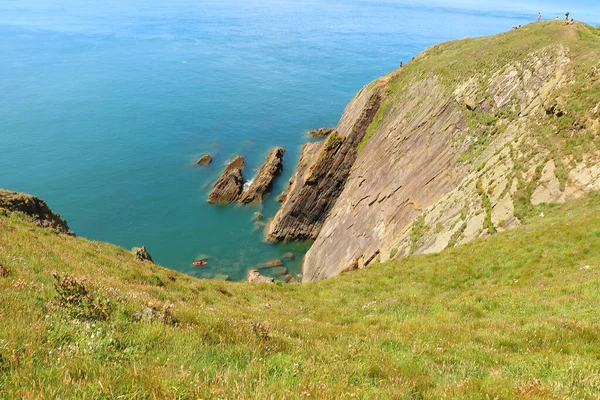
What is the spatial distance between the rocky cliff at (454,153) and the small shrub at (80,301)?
25078mm

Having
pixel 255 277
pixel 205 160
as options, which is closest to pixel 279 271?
pixel 255 277

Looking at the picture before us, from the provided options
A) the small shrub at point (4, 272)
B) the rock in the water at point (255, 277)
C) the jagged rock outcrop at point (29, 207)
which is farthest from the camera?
the rock in the water at point (255, 277)

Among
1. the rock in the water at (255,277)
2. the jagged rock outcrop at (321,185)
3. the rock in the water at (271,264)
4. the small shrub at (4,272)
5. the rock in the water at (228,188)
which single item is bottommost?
the small shrub at (4,272)

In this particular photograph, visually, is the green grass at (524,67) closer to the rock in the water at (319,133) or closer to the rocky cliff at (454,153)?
the rocky cliff at (454,153)

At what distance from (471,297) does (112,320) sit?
15931 mm

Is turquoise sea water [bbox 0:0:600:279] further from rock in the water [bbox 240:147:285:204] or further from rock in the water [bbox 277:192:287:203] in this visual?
rock in the water [bbox 240:147:285:204]

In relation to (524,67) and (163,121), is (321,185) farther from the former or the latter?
(163,121)

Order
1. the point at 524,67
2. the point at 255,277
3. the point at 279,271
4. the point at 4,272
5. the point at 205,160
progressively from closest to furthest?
the point at 4,272 < the point at 524,67 < the point at 255,277 < the point at 279,271 < the point at 205,160

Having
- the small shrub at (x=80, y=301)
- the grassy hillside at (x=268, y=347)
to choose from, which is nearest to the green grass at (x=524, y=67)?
the grassy hillside at (x=268, y=347)

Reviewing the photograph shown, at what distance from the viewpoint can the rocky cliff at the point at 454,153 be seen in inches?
1006

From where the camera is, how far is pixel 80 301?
24.6 feet

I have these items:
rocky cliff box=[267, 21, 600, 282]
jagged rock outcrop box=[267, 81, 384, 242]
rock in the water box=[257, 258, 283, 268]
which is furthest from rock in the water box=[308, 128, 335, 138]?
rock in the water box=[257, 258, 283, 268]

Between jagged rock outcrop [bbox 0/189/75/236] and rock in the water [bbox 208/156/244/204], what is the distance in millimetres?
36100

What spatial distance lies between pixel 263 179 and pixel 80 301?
58585mm
